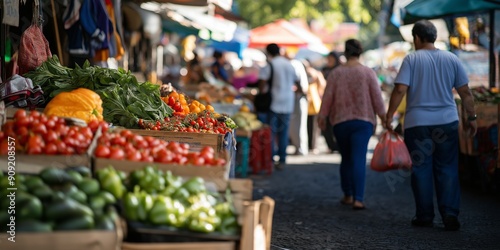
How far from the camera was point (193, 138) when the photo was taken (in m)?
7.45

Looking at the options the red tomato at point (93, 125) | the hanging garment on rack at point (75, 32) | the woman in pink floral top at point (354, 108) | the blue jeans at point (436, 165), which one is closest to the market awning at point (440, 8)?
the woman in pink floral top at point (354, 108)

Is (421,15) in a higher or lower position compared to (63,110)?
higher

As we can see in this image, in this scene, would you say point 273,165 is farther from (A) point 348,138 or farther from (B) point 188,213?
(B) point 188,213

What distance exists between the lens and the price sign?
8.38 metres

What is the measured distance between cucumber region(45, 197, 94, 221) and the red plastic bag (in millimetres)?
5484

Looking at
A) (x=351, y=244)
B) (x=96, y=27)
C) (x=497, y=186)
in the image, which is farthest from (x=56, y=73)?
(x=497, y=186)

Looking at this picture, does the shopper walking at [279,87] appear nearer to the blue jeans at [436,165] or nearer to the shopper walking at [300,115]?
the shopper walking at [300,115]

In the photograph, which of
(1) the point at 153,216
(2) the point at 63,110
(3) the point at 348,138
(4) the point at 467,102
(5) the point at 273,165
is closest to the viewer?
(1) the point at 153,216

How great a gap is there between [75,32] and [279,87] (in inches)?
198

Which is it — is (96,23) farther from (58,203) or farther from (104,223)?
(104,223)

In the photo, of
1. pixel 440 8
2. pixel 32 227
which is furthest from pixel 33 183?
pixel 440 8

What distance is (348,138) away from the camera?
34.4 feet

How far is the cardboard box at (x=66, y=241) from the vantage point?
4.42 metres

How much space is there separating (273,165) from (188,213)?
35.8ft
